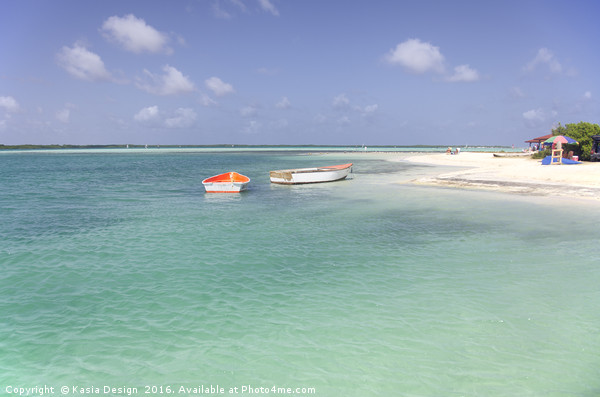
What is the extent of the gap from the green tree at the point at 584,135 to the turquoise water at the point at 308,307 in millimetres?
32553

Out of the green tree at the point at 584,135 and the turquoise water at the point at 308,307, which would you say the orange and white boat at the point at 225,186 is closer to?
the turquoise water at the point at 308,307

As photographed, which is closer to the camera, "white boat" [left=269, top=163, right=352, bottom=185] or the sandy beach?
the sandy beach

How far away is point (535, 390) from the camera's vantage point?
17.8ft

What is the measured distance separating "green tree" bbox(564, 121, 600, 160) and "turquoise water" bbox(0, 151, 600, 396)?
32553 millimetres

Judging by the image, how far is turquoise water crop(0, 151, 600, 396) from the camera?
232 inches

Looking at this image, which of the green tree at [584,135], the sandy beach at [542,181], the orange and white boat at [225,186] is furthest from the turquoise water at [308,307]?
the green tree at [584,135]

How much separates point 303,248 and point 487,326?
22.6ft

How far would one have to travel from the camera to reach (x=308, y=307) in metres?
8.30

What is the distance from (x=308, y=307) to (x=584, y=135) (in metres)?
48.8

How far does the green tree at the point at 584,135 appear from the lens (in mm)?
42438

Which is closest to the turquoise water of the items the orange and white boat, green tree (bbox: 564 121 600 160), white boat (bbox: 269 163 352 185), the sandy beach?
→ the sandy beach

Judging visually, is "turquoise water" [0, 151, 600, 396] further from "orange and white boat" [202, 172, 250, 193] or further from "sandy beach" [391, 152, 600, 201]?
"orange and white boat" [202, 172, 250, 193]

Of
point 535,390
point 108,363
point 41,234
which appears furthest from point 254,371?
point 41,234

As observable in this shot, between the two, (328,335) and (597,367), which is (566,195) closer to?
(597,367)
